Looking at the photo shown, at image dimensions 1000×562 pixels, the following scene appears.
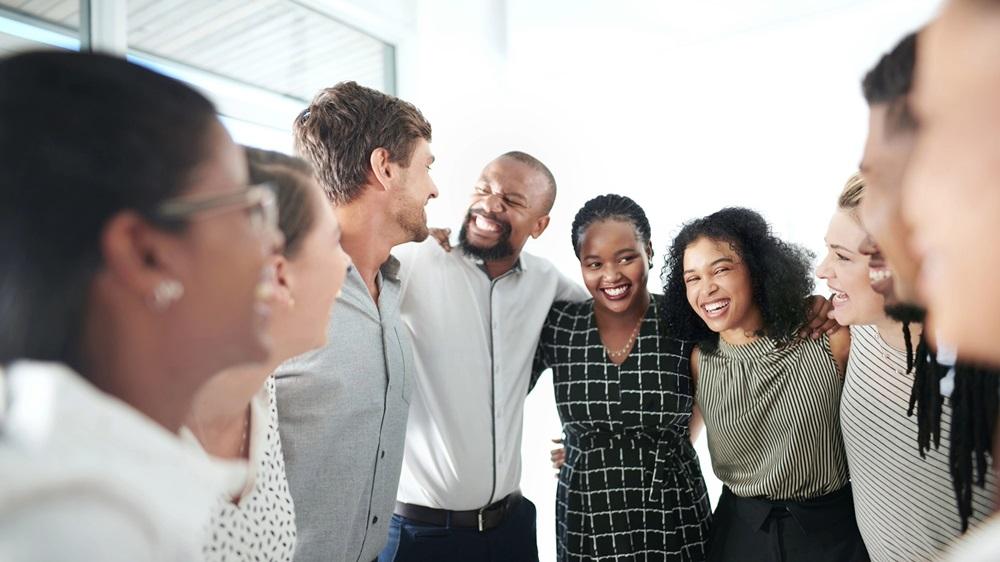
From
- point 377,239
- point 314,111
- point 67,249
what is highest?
point 314,111

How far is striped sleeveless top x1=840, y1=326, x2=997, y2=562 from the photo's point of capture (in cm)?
65

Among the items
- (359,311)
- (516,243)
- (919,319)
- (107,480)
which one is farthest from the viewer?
(516,243)

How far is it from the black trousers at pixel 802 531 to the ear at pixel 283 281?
1148 millimetres

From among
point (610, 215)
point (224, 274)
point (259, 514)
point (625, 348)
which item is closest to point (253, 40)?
point (610, 215)

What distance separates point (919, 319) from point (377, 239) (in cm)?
92

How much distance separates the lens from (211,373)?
335 millimetres

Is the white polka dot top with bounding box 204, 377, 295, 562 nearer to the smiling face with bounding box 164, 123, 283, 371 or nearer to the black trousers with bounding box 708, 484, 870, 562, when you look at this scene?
the smiling face with bounding box 164, 123, 283, 371

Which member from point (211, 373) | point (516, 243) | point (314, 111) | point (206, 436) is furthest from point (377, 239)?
point (211, 373)

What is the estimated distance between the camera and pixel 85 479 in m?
0.27

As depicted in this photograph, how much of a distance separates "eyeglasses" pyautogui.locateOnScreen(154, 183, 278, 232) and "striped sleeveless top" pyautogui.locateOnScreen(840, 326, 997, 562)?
583 millimetres

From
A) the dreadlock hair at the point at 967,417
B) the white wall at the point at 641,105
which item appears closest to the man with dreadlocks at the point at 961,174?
the dreadlock hair at the point at 967,417

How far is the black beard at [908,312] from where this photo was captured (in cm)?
39

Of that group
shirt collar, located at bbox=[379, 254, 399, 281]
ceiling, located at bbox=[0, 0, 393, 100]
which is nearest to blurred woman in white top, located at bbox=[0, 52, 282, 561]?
shirt collar, located at bbox=[379, 254, 399, 281]

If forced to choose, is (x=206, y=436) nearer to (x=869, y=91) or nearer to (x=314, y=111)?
(x=869, y=91)
